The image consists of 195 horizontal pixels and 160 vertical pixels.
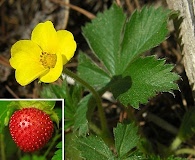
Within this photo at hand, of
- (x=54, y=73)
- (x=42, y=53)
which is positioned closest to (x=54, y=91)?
(x=42, y=53)

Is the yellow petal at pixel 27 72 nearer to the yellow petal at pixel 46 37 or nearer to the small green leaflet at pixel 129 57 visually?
the yellow petal at pixel 46 37

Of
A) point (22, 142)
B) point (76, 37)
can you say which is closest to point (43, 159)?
point (22, 142)

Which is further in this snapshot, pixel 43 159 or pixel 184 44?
pixel 184 44

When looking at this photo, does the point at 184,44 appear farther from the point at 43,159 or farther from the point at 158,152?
the point at 43,159

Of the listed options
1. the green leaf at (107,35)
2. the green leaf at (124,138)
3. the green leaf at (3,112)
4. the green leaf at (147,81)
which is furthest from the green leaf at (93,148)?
the green leaf at (107,35)

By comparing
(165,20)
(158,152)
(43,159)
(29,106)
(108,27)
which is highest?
(165,20)

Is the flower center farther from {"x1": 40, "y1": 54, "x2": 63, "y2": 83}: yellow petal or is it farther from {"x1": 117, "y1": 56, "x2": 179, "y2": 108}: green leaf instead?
{"x1": 117, "y1": 56, "x2": 179, "y2": 108}: green leaf

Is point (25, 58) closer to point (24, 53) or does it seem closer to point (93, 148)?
point (24, 53)
